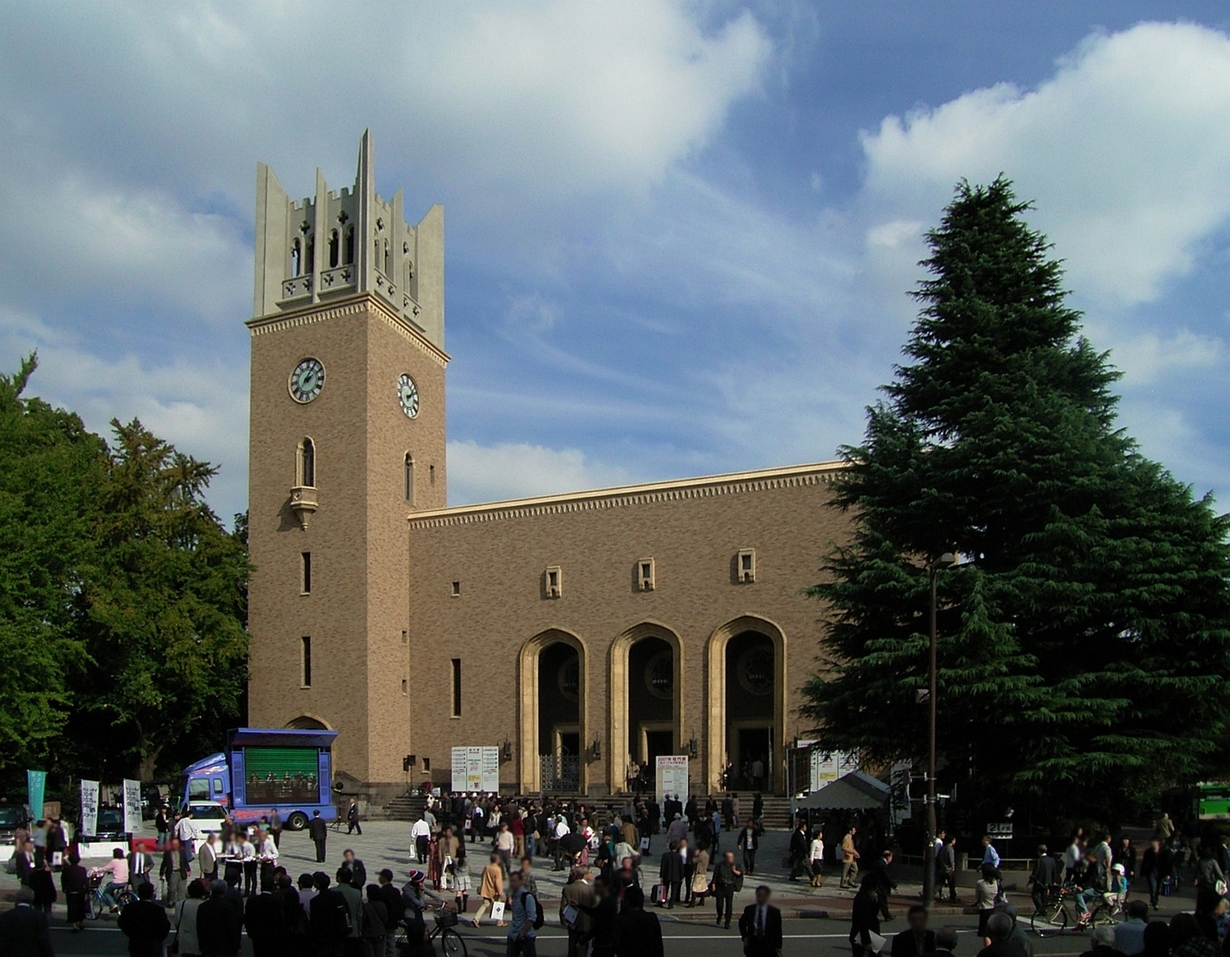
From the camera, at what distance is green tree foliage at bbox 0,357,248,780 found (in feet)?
99.0

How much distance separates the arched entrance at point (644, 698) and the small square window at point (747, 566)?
2.67 metres

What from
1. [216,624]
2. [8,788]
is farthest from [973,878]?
[8,788]

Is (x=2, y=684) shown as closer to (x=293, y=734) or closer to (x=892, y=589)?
(x=293, y=734)

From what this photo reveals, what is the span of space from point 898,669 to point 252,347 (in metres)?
27.7

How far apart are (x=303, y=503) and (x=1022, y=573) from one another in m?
24.5

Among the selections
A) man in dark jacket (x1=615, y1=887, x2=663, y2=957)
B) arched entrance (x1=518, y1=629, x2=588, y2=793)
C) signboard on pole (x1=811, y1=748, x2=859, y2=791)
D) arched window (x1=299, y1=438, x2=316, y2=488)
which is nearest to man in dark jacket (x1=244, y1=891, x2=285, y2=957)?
man in dark jacket (x1=615, y1=887, x2=663, y2=957)

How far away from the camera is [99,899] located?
17.7 metres

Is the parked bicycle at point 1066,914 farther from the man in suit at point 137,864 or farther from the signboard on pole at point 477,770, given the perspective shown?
the signboard on pole at point 477,770

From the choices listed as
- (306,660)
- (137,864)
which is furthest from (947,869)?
(306,660)

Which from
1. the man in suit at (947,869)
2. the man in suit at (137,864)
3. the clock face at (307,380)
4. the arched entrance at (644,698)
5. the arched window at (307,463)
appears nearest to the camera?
the man in suit at (137,864)

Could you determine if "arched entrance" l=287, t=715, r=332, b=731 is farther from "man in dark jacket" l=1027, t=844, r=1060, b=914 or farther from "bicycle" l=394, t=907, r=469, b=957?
"bicycle" l=394, t=907, r=469, b=957

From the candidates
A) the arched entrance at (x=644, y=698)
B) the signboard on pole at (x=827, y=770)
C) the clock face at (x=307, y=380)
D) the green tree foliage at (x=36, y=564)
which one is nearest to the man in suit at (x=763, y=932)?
the signboard on pole at (x=827, y=770)

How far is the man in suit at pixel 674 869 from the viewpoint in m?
18.8

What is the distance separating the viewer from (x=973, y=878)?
2092 cm
